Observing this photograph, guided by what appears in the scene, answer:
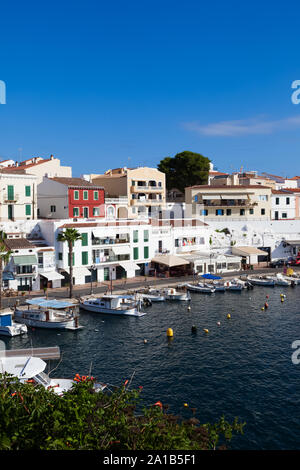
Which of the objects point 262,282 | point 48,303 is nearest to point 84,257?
point 48,303

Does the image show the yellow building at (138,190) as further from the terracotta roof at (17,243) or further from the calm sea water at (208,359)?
the calm sea water at (208,359)

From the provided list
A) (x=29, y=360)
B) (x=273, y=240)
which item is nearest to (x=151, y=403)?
(x=29, y=360)

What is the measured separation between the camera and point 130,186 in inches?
3408

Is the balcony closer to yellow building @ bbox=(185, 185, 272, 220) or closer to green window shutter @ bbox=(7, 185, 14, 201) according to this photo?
green window shutter @ bbox=(7, 185, 14, 201)

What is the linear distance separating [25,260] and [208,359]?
30.4 metres

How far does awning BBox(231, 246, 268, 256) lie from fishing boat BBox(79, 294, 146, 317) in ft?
104

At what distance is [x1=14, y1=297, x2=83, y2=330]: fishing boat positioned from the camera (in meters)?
45.3

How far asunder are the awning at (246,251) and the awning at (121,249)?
23.0 m

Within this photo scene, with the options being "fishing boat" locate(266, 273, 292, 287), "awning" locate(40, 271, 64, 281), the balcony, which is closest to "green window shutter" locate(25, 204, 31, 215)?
the balcony

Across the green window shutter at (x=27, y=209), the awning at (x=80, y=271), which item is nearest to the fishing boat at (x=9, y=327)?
the awning at (x=80, y=271)

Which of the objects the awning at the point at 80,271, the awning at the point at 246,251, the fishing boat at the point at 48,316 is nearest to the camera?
the fishing boat at the point at 48,316

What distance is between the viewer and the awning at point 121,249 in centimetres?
6600

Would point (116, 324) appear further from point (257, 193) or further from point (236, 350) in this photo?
point (257, 193)

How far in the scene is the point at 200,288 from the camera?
62375 millimetres
